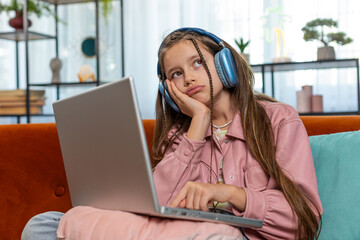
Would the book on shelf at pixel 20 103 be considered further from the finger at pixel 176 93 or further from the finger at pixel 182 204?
the finger at pixel 182 204

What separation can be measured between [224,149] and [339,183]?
1.02ft

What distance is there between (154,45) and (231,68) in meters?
2.64

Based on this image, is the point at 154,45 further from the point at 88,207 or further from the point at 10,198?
the point at 88,207

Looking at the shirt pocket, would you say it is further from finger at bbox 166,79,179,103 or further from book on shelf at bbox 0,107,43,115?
book on shelf at bbox 0,107,43,115

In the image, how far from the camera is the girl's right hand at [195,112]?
3.78 feet

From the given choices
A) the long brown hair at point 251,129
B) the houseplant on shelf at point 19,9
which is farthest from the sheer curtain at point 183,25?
the long brown hair at point 251,129

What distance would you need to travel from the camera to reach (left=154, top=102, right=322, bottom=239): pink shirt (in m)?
0.98

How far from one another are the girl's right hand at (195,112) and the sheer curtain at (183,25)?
2121 mm

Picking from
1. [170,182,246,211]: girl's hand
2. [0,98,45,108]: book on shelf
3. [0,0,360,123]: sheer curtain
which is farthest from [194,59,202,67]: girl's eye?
[0,98,45,108]: book on shelf

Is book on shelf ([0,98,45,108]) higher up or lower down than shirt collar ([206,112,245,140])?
higher up

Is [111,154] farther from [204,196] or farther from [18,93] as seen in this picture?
[18,93]

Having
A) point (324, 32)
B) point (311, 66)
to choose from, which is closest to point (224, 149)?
point (311, 66)

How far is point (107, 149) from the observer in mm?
850

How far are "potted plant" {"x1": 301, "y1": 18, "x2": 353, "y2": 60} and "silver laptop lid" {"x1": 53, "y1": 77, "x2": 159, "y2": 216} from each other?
2309 mm
